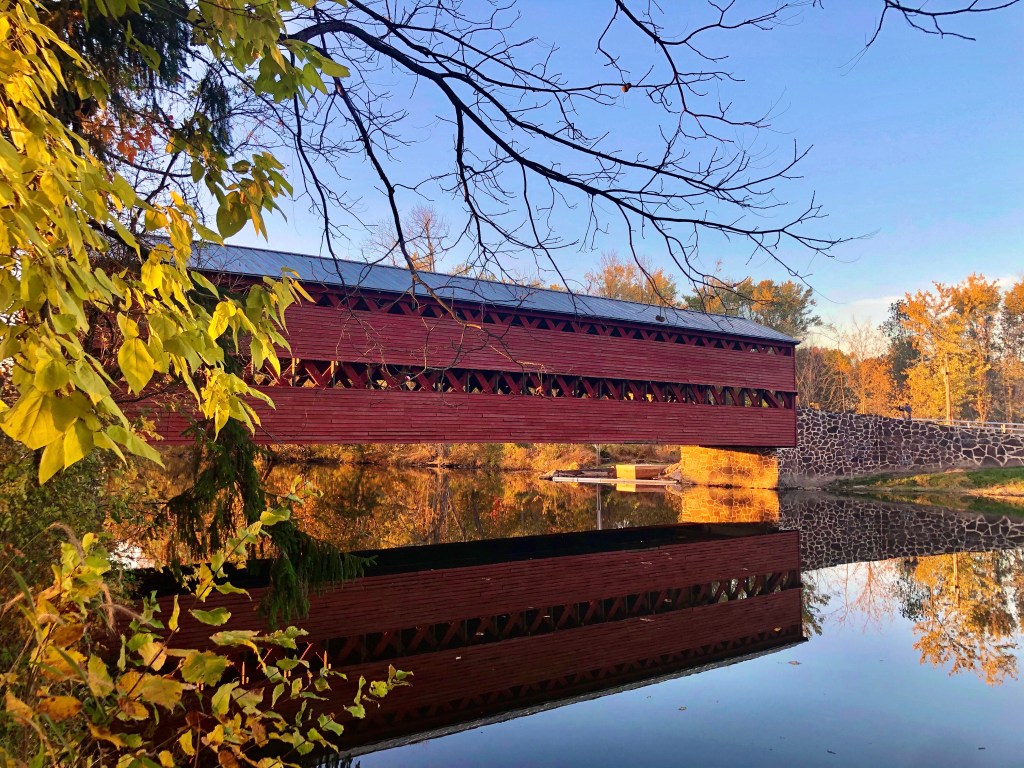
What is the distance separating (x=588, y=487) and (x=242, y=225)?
1954 cm

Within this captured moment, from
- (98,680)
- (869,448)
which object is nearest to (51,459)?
(98,680)

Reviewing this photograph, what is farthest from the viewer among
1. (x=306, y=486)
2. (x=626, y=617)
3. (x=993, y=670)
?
(x=626, y=617)

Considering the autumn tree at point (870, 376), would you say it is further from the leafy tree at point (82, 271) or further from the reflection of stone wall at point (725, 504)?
the leafy tree at point (82, 271)

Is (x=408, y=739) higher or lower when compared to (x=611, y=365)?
lower

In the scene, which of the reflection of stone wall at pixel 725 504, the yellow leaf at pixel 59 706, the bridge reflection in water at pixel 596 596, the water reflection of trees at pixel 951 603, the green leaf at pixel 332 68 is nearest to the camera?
the yellow leaf at pixel 59 706

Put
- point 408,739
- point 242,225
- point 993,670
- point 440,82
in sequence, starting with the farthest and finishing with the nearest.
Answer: point 993,670
point 408,739
point 440,82
point 242,225

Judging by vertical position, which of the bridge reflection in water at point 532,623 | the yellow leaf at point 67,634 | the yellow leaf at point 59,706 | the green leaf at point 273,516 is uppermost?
the green leaf at point 273,516

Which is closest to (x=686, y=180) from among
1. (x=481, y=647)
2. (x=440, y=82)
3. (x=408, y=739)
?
(x=440, y=82)

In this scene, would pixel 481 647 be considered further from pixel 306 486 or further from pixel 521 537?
pixel 521 537

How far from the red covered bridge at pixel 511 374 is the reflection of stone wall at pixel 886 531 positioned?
107 inches

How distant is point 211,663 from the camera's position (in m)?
1.02

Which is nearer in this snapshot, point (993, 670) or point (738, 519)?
point (993, 670)

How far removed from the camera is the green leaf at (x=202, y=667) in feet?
3.31

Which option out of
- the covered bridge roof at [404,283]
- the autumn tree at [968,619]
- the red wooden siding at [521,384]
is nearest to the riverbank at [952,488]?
the red wooden siding at [521,384]
